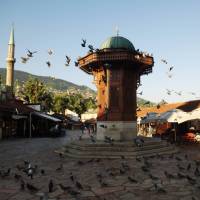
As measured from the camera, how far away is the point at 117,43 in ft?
76.6

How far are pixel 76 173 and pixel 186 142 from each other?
51.1 feet

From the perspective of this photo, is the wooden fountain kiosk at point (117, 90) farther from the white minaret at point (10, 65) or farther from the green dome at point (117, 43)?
the white minaret at point (10, 65)

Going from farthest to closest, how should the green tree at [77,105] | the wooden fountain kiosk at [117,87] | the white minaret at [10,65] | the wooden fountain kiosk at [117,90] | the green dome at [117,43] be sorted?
the green tree at [77,105] → the white minaret at [10,65] → the green dome at [117,43] → the wooden fountain kiosk at [117,87] → the wooden fountain kiosk at [117,90]

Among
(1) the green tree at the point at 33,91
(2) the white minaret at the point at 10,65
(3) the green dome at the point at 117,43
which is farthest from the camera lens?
(1) the green tree at the point at 33,91

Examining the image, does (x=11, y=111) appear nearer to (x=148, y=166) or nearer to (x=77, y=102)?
(x=148, y=166)

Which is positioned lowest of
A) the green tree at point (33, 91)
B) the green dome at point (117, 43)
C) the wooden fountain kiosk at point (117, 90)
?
the wooden fountain kiosk at point (117, 90)

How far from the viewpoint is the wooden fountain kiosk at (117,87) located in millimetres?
21438

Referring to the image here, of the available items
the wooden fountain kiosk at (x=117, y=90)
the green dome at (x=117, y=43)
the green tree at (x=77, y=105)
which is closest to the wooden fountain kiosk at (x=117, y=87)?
the wooden fountain kiosk at (x=117, y=90)

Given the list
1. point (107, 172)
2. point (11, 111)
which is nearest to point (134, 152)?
point (107, 172)

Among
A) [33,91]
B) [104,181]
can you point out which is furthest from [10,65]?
[104,181]

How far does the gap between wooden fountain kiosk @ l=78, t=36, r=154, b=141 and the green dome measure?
62 centimetres

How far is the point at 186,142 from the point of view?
85.1 feet

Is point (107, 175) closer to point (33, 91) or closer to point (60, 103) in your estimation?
point (33, 91)

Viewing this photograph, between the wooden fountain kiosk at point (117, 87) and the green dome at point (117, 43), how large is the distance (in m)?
0.62
